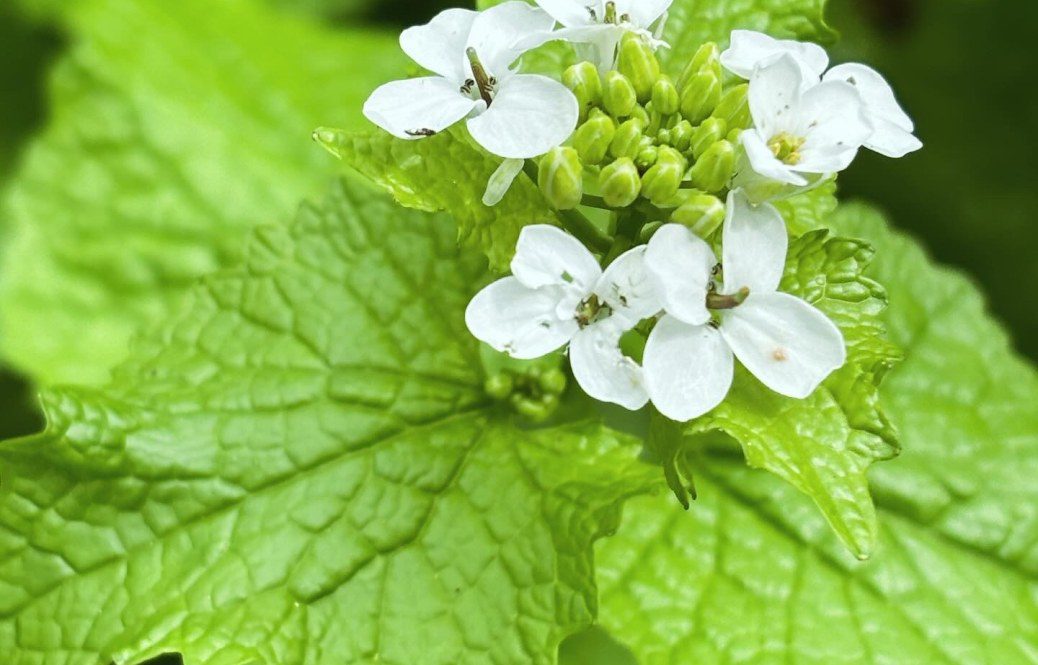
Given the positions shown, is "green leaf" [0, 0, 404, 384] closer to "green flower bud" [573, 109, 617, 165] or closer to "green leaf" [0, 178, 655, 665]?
"green leaf" [0, 178, 655, 665]

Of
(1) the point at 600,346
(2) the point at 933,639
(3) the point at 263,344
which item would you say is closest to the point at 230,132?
(3) the point at 263,344

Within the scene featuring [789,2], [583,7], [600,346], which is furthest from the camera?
[789,2]

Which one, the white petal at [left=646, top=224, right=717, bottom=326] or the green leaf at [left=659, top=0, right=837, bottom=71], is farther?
the green leaf at [left=659, top=0, right=837, bottom=71]

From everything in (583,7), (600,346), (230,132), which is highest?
(583,7)

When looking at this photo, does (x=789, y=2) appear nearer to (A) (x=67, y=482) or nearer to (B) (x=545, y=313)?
(B) (x=545, y=313)

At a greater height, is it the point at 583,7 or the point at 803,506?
the point at 583,7

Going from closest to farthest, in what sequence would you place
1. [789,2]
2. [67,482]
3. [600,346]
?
[600,346], [67,482], [789,2]

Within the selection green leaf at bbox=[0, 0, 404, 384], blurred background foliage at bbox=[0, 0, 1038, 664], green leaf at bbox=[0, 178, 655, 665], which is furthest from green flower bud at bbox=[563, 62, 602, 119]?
blurred background foliage at bbox=[0, 0, 1038, 664]
